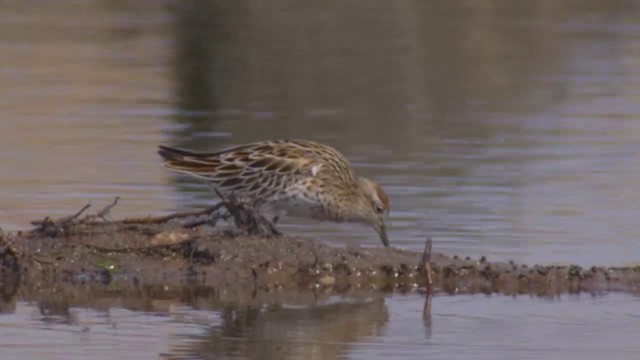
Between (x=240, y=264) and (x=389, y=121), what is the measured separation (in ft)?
24.3

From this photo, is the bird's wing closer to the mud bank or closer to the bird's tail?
the bird's tail

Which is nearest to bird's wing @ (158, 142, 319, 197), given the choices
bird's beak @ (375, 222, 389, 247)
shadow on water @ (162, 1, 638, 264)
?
bird's beak @ (375, 222, 389, 247)

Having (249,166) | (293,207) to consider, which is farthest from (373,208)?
(249,166)

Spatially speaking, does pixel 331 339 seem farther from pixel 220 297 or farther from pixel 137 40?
pixel 137 40

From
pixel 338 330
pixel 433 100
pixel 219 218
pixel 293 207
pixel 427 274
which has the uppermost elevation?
pixel 433 100

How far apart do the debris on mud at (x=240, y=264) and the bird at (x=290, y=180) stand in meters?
0.60

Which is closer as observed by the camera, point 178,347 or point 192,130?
point 178,347

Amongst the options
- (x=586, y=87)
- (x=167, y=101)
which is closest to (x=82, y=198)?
(x=167, y=101)

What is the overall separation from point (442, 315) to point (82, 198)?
154 inches

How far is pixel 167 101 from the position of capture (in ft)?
61.5

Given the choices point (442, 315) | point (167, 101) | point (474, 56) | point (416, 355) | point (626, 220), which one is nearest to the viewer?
point (416, 355)

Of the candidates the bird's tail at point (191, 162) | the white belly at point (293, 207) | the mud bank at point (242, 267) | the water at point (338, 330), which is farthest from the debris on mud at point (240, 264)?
the bird's tail at point (191, 162)

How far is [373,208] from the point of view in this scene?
11.8 meters

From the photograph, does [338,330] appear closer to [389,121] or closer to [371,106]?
[389,121]
